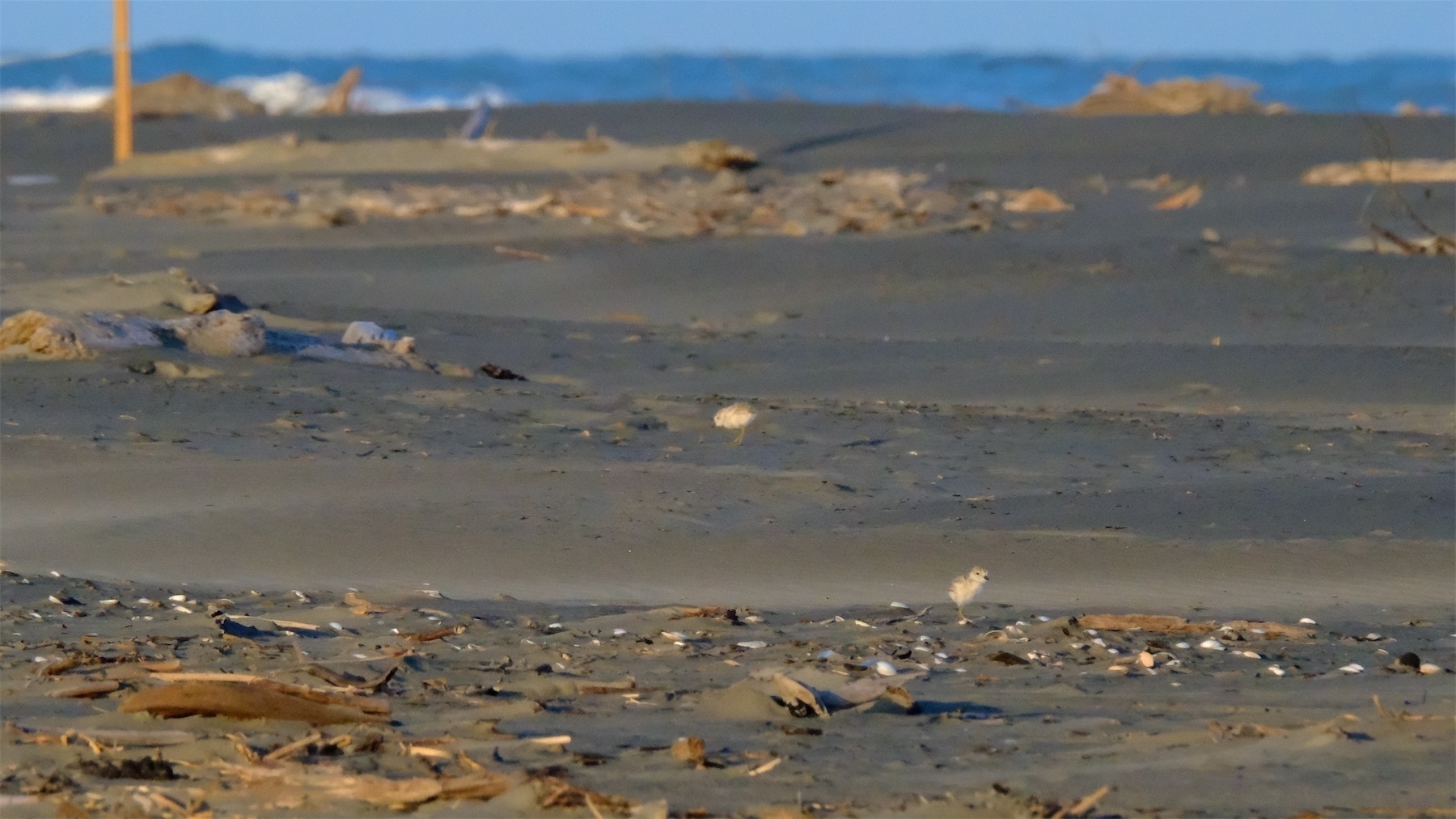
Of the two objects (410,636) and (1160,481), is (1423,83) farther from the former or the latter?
(410,636)

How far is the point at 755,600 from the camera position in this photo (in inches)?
165

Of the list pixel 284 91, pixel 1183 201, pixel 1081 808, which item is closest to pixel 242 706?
pixel 1081 808

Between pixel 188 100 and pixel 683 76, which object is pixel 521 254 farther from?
pixel 683 76

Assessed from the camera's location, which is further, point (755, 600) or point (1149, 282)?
point (1149, 282)

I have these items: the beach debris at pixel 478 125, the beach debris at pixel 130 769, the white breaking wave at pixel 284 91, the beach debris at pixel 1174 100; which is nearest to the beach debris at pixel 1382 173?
the beach debris at pixel 1174 100

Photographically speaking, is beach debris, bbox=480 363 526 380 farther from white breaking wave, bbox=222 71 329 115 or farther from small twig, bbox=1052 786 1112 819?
white breaking wave, bbox=222 71 329 115

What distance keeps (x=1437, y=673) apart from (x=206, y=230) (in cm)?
1072

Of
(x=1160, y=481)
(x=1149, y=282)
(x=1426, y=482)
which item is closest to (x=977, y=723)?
(x=1160, y=481)

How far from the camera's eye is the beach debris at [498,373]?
22.9ft

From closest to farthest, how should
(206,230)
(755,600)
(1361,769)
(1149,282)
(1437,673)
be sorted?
(1361,769) → (1437,673) → (755,600) → (1149,282) → (206,230)

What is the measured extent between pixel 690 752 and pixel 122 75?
54.7 feet

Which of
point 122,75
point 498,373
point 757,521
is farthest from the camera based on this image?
point 122,75

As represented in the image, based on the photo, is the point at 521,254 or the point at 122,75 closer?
the point at 521,254

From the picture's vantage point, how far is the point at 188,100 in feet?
81.9
